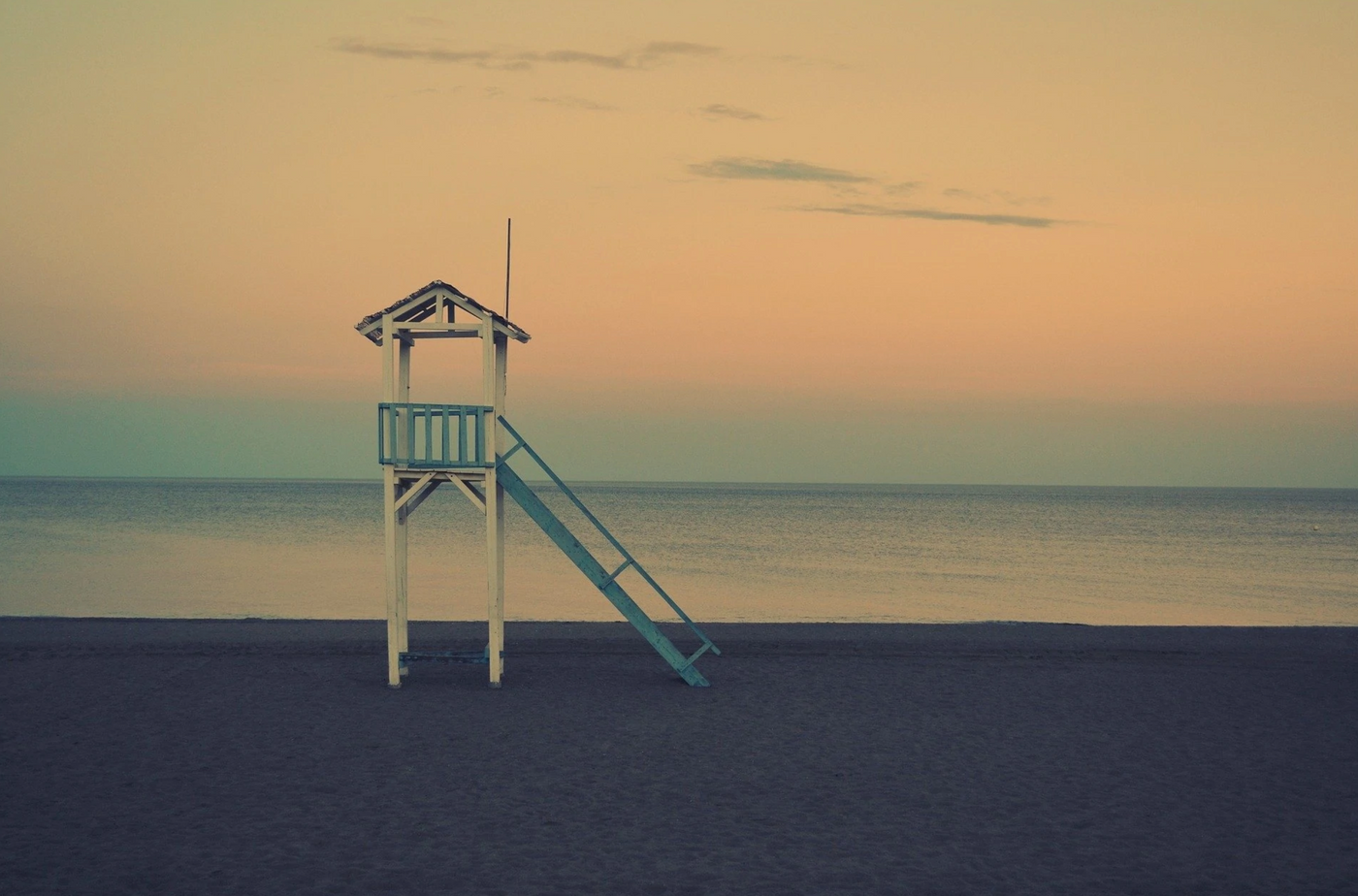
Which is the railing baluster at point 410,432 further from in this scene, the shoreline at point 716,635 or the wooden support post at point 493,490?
the shoreline at point 716,635

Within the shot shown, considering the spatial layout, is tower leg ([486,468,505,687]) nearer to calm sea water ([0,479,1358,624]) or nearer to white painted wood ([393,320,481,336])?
white painted wood ([393,320,481,336])

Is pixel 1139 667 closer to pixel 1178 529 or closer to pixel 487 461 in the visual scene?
pixel 487 461

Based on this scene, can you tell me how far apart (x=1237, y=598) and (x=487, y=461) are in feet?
86.7

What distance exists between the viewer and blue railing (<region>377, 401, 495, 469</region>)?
15312mm

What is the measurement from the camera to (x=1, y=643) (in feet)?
60.4

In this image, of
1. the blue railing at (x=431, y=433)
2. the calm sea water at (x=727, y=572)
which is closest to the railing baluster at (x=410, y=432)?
the blue railing at (x=431, y=433)

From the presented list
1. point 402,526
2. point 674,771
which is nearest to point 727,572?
point 402,526

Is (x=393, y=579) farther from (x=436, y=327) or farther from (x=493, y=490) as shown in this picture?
(x=436, y=327)

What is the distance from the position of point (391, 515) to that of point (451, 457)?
1.13m

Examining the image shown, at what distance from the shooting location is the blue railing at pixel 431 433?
50.2 feet

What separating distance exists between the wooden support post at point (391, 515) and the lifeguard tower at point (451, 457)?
0.01m

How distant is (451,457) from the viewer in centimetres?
1563

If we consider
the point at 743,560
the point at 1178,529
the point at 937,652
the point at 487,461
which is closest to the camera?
the point at 487,461

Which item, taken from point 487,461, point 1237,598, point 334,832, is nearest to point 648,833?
point 334,832
